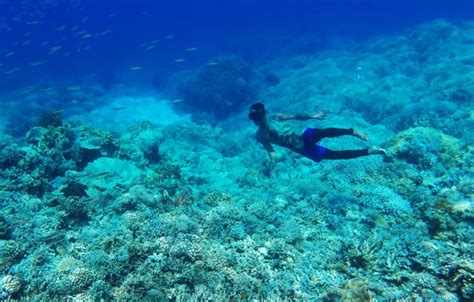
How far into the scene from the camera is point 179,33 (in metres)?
74.6

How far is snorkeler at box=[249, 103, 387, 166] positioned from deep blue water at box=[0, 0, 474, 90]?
21.1 meters

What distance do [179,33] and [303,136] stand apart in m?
72.9

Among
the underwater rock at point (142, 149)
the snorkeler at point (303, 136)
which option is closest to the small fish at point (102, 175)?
the underwater rock at point (142, 149)

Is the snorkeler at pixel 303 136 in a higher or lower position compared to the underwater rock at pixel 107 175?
higher

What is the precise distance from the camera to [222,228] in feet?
24.9

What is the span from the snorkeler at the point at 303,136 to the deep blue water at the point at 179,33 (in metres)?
21.1

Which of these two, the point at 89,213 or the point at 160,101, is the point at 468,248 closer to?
the point at 89,213

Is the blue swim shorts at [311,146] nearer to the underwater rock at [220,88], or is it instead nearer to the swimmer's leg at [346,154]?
the swimmer's leg at [346,154]

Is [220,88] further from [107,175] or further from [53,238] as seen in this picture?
[53,238]

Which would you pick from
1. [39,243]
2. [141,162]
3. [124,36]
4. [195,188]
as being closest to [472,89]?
[195,188]

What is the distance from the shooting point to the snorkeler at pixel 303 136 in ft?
28.4

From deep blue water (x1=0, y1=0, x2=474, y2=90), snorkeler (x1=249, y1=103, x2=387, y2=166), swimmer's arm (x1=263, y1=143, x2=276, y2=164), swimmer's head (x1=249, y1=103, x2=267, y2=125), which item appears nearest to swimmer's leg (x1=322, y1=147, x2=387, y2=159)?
snorkeler (x1=249, y1=103, x2=387, y2=166)

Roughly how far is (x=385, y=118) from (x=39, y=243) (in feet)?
55.0

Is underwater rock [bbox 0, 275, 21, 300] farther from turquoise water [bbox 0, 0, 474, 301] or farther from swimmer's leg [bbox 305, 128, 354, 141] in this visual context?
swimmer's leg [bbox 305, 128, 354, 141]
